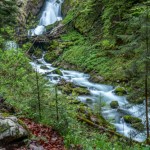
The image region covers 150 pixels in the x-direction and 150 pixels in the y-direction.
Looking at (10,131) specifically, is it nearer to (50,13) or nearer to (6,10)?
(6,10)

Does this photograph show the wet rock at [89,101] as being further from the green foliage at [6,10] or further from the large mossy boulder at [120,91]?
the green foliage at [6,10]

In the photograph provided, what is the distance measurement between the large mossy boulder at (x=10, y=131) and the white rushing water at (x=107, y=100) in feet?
15.0

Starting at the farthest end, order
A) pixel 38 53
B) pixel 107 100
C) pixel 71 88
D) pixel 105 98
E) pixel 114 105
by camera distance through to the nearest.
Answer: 1. pixel 38 53
2. pixel 71 88
3. pixel 105 98
4. pixel 107 100
5. pixel 114 105

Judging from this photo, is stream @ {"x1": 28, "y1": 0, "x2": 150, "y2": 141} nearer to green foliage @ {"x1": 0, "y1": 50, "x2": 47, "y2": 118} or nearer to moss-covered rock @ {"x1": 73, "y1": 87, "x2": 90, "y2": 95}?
moss-covered rock @ {"x1": 73, "y1": 87, "x2": 90, "y2": 95}

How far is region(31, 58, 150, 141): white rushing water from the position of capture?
44.2 ft

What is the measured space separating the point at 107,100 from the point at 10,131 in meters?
11.4

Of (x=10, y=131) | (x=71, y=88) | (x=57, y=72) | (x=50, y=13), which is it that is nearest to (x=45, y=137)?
(x=10, y=131)

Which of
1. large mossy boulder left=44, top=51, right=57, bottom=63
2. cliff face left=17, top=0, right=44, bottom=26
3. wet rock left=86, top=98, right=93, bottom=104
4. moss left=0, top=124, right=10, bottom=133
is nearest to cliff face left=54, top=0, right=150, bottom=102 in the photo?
large mossy boulder left=44, top=51, right=57, bottom=63

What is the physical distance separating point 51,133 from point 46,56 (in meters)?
18.6

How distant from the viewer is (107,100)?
17562 mm

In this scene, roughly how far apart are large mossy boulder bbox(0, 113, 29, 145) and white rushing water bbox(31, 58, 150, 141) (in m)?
4.58

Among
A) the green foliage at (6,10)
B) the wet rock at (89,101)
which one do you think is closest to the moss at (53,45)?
the wet rock at (89,101)

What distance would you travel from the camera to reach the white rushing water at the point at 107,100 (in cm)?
1346

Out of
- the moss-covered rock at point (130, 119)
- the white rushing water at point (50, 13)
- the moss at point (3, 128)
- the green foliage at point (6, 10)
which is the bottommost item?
the moss-covered rock at point (130, 119)
